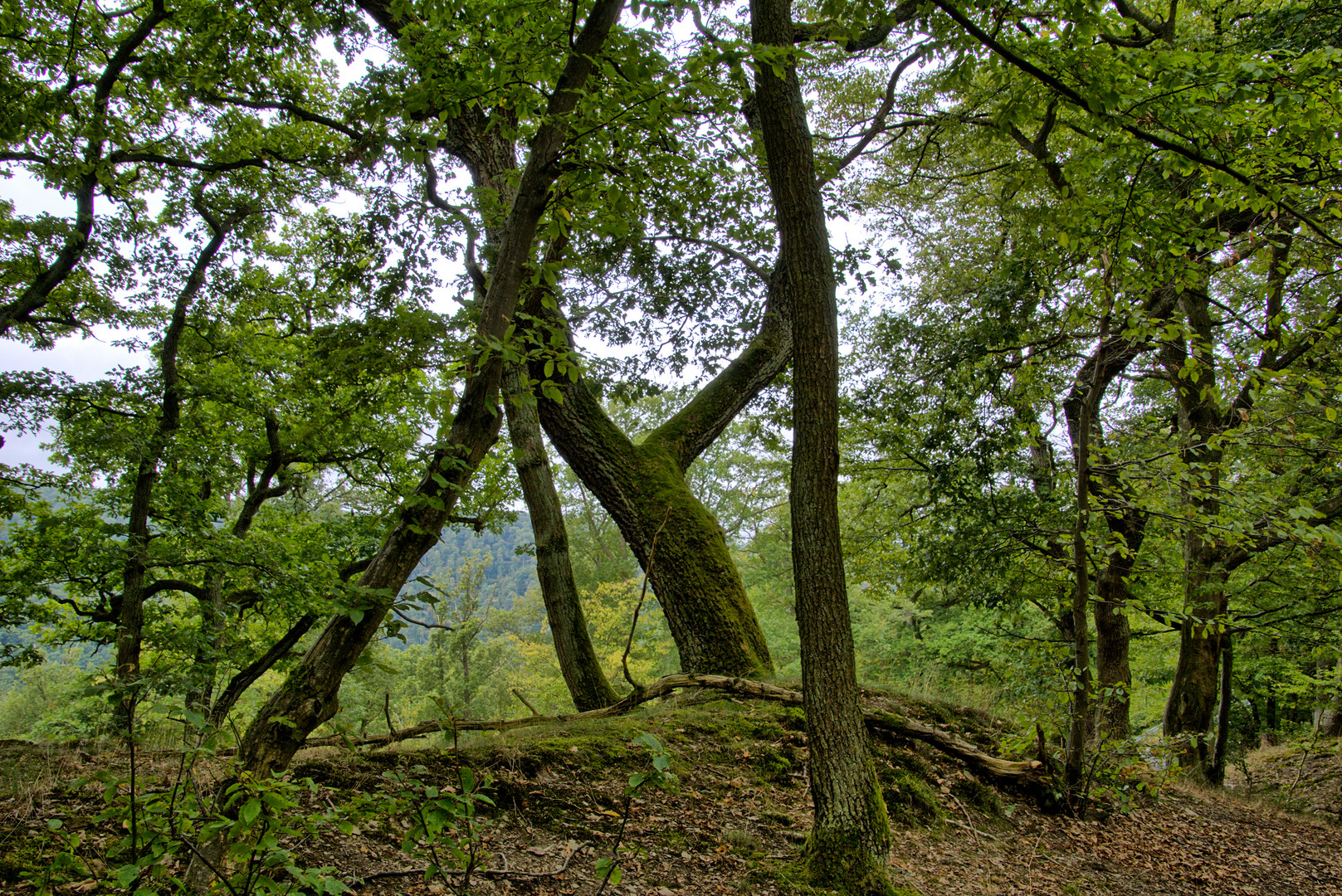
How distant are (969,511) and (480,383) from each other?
22.7ft

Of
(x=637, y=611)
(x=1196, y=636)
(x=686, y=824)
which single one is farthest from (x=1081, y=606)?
(x=1196, y=636)

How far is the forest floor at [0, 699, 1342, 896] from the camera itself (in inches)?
93.7

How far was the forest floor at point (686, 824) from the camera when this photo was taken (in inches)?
93.7

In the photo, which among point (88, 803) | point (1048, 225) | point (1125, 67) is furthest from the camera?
point (1048, 225)

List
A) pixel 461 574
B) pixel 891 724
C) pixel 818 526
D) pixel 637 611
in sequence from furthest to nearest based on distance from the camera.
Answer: pixel 461 574
pixel 891 724
pixel 818 526
pixel 637 611

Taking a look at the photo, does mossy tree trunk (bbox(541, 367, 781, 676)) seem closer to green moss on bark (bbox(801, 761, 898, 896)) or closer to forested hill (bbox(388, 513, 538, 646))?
forested hill (bbox(388, 513, 538, 646))

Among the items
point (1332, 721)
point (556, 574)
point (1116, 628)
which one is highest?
point (556, 574)

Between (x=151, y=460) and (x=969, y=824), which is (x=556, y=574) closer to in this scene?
(x=969, y=824)

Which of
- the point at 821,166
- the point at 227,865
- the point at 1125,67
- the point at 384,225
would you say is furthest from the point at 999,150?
the point at 227,865

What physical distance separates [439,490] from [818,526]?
1.78m

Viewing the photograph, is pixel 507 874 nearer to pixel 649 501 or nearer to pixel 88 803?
pixel 88 803

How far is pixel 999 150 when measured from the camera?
27.6ft

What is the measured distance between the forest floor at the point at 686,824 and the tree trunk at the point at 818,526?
274 mm

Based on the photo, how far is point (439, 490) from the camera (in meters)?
2.42
